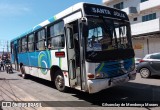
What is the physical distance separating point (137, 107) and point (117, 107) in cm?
61

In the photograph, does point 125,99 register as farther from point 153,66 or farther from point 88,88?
point 153,66

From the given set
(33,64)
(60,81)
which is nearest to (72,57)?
(60,81)

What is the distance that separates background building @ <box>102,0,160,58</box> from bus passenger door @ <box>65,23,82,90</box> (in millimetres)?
22053

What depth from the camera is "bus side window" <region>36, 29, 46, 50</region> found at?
38.2ft

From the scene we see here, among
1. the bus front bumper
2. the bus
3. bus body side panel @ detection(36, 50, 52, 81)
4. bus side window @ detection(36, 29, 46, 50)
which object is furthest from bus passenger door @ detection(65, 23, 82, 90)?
bus side window @ detection(36, 29, 46, 50)

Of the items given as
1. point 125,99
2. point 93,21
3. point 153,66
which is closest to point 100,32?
point 93,21

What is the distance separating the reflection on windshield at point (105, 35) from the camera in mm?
7895

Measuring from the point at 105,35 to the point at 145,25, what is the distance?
24347 millimetres

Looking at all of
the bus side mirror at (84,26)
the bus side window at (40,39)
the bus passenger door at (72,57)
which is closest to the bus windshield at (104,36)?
the bus side mirror at (84,26)

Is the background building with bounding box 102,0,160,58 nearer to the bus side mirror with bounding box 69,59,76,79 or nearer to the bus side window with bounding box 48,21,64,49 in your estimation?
the bus side window with bounding box 48,21,64,49

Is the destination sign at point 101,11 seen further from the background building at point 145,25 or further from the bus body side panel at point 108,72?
the background building at point 145,25

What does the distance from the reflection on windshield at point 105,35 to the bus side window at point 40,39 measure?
4.11 metres

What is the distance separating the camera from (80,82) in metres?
8.12

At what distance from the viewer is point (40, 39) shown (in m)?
12.1
